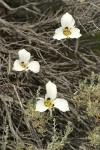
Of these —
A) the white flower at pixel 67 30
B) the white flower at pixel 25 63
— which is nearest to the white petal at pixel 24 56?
the white flower at pixel 25 63

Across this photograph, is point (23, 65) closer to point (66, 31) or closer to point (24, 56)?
point (24, 56)

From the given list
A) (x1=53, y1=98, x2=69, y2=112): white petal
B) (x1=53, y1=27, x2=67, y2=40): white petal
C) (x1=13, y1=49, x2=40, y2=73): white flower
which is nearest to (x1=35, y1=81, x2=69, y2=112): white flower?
(x1=53, y1=98, x2=69, y2=112): white petal

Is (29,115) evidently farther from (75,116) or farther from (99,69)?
(99,69)

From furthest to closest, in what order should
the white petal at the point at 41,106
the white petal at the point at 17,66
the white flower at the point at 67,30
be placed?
1. the white flower at the point at 67,30
2. the white petal at the point at 17,66
3. the white petal at the point at 41,106

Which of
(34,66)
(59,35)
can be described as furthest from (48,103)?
(59,35)

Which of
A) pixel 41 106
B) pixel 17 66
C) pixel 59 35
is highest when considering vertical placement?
pixel 59 35

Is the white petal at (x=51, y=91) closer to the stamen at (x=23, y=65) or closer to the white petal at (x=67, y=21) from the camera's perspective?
the stamen at (x=23, y=65)

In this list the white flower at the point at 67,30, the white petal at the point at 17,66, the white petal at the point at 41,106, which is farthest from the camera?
the white flower at the point at 67,30

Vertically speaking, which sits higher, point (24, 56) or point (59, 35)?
point (59, 35)
